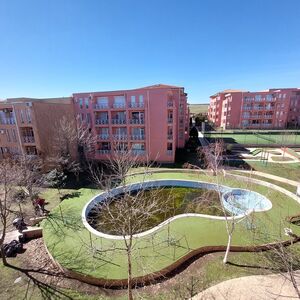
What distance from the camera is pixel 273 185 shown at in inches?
879

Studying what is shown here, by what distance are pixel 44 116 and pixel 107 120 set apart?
9.50 m

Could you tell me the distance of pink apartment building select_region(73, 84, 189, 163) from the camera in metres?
30.1

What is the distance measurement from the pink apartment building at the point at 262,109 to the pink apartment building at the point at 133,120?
42.7 m

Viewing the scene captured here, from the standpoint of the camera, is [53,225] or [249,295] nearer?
[249,295]

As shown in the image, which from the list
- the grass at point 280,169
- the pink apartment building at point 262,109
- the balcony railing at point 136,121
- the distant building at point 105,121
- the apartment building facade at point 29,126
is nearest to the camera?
the grass at point 280,169

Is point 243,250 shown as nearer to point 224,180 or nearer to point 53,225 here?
point 224,180

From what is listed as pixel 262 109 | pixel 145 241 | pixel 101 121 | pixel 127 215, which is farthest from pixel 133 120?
pixel 262 109

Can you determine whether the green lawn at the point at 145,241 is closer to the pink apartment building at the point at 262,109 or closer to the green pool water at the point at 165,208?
the green pool water at the point at 165,208

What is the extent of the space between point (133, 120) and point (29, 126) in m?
15.4

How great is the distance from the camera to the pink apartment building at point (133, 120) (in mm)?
30125

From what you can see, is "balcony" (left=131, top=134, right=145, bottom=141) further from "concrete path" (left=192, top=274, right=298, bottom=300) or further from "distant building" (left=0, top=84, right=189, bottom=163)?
"concrete path" (left=192, top=274, right=298, bottom=300)

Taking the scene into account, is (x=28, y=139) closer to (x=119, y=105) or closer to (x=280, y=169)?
(x=119, y=105)

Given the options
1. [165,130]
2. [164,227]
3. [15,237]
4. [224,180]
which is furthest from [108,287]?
[165,130]

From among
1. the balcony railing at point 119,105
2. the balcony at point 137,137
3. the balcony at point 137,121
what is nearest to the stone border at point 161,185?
the balcony at point 137,137
